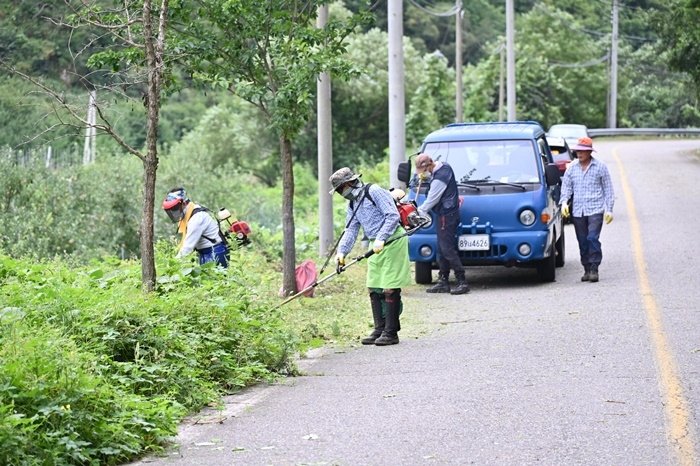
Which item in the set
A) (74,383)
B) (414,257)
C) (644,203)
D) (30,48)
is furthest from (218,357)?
(644,203)

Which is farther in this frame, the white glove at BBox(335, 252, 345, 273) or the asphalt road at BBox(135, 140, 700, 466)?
the white glove at BBox(335, 252, 345, 273)

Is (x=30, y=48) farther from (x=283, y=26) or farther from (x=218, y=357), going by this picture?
(x=218, y=357)

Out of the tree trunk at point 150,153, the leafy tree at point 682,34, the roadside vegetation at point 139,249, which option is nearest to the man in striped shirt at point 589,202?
the roadside vegetation at point 139,249

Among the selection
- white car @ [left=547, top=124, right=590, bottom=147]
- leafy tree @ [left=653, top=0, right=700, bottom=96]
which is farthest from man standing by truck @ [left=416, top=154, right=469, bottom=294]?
white car @ [left=547, top=124, right=590, bottom=147]

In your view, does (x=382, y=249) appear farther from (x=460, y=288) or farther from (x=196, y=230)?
(x=460, y=288)

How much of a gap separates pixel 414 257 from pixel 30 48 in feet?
20.4

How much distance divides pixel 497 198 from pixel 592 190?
1.26 meters

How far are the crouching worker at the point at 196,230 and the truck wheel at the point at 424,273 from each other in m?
3.62

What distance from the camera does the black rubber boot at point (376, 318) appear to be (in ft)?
37.1

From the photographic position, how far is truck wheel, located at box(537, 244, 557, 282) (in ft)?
51.0

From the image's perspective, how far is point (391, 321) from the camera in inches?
438

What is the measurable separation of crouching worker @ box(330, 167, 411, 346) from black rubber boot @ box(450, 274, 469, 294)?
3623mm

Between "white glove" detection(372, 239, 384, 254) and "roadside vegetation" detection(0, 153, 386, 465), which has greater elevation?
"white glove" detection(372, 239, 384, 254)

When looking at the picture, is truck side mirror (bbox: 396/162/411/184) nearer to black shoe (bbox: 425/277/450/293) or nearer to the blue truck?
the blue truck
